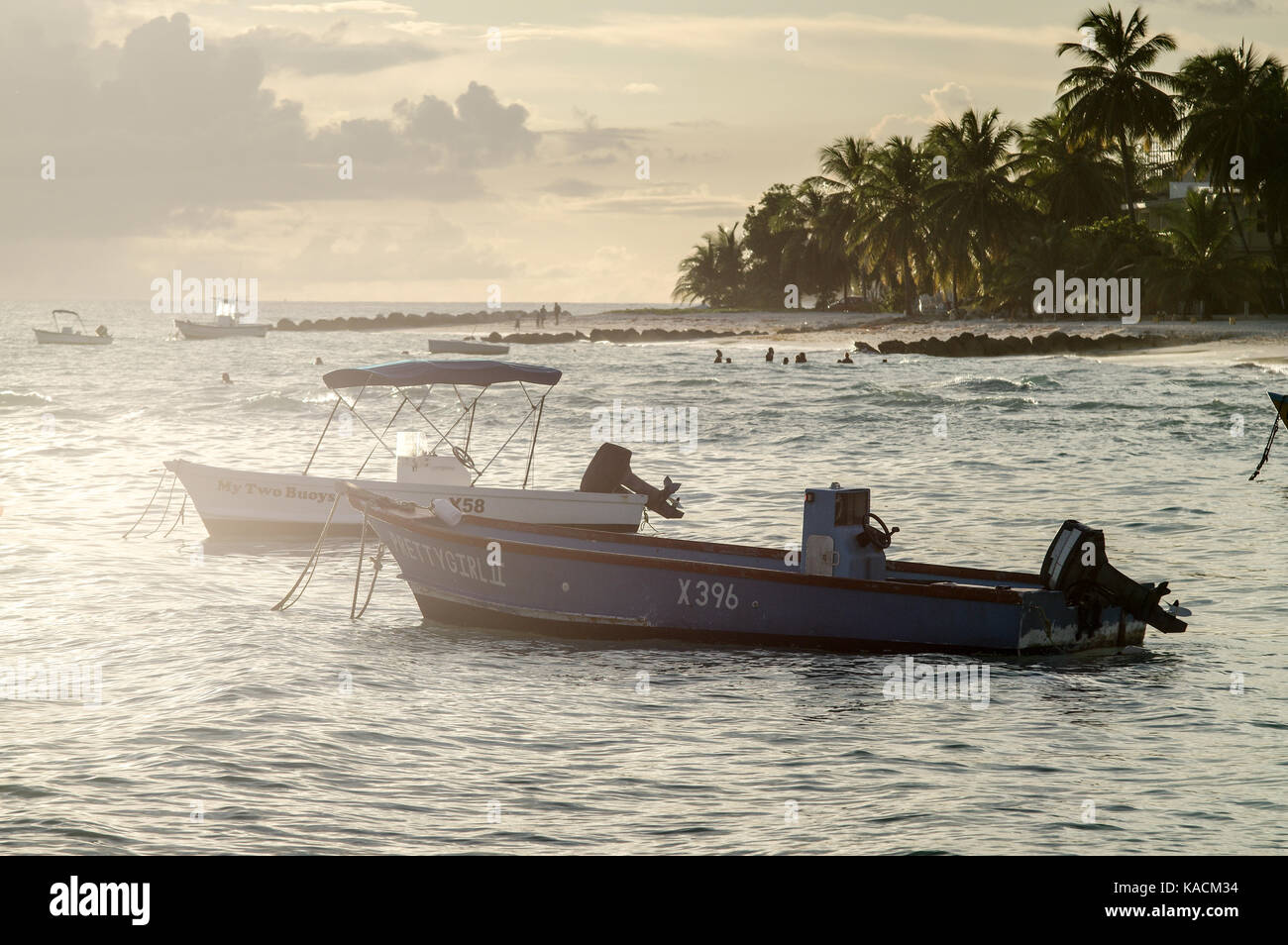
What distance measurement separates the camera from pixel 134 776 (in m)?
8.52

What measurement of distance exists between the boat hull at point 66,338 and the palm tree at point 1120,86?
241 ft

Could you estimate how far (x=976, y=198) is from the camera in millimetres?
74312

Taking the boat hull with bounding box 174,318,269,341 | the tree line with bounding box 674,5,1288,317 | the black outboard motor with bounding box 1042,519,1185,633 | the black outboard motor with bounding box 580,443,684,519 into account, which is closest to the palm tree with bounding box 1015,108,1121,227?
the tree line with bounding box 674,5,1288,317

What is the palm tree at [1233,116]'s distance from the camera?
58.0 m

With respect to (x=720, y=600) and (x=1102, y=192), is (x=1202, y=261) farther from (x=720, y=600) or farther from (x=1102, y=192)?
(x=720, y=600)

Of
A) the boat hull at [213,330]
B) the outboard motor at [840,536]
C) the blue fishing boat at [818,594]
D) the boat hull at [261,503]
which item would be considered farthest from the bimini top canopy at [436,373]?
the boat hull at [213,330]

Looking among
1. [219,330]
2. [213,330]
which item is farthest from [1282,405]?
[213,330]

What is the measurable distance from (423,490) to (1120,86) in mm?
57730

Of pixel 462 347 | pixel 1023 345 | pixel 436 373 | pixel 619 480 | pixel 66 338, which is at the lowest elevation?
pixel 619 480

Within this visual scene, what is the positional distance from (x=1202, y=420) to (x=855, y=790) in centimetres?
3179

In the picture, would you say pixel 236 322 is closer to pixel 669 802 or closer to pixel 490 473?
pixel 490 473

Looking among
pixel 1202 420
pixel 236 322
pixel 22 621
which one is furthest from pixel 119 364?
pixel 22 621

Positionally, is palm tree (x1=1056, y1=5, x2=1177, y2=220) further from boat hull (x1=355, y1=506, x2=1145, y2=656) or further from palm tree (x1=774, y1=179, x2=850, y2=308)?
boat hull (x1=355, y1=506, x2=1145, y2=656)

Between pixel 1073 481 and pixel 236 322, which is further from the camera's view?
pixel 236 322
